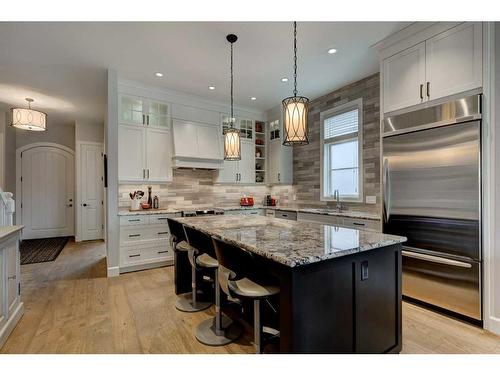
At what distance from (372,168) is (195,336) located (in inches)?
128

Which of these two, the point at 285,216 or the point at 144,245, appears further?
the point at 285,216

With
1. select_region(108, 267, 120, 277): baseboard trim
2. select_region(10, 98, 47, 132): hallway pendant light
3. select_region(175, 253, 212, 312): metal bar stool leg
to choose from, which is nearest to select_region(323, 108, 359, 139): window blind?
select_region(175, 253, 212, 312): metal bar stool leg

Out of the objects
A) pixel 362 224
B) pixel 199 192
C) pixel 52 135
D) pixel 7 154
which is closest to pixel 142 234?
pixel 199 192

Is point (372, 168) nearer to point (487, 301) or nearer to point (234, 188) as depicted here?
point (487, 301)

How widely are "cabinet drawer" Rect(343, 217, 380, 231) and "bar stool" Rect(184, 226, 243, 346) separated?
2.05m

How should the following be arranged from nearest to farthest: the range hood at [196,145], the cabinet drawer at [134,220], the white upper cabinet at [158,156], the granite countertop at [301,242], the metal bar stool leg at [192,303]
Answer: the granite countertop at [301,242], the metal bar stool leg at [192,303], the cabinet drawer at [134,220], the white upper cabinet at [158,156], the range hood at [196,145]

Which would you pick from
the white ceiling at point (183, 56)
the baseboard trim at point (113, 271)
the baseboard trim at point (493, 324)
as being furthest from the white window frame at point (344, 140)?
the baseboard trim at point (113, 271)

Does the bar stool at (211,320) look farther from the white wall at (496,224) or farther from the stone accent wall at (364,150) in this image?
the stone accent wall at (364,150)

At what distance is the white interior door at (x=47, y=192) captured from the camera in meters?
6.37

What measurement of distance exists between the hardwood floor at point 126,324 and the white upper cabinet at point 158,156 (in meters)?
1.69
